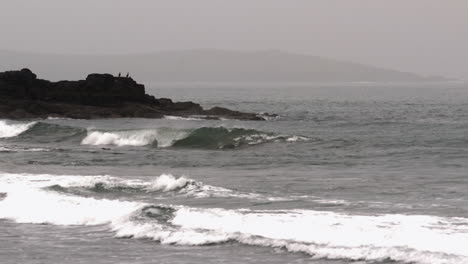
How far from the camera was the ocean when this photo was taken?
15445mm

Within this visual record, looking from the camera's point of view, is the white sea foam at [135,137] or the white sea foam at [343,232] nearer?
the white sea foam at [343,232]

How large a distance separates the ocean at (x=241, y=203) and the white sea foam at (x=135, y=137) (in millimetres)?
2573

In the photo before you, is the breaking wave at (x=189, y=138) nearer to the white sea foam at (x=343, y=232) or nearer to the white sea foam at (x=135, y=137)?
the white sea foam at (x=135, y=137)

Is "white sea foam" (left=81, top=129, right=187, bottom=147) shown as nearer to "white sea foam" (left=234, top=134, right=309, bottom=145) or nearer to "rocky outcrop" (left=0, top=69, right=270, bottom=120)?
"white sea foam" (left=234, top=134, right=309, bottom=145)

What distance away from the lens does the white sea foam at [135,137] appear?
4544 cm

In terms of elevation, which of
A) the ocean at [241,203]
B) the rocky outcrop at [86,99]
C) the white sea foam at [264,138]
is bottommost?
the ocean at [241,203]

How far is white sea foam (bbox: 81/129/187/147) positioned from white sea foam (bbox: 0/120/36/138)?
267 inches

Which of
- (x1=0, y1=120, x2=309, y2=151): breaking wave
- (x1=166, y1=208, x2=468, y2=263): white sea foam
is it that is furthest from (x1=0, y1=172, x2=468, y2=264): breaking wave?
(x1=0, y1=120, x2=309, y2=151): breaking wave

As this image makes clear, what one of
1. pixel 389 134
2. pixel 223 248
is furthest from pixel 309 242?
pixel 389 134

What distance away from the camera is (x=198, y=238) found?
54.6 ft

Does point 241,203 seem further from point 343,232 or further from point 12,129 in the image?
point 12,129

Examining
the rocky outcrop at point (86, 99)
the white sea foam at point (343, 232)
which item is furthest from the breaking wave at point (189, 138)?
the white sea foam at point (343, 232)

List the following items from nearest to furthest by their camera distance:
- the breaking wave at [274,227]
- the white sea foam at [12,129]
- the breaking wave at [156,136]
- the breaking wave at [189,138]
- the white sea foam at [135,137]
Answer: the breaking wave at [274,227] → the breaking wave at [189,138] → the breaking wave at [156,136] → the white sea foam at [135,137] → the white sea foam at [12,129]

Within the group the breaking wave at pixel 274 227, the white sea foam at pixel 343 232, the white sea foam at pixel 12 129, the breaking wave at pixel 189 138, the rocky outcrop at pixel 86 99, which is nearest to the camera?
the white sea foam at pixel 343 232
